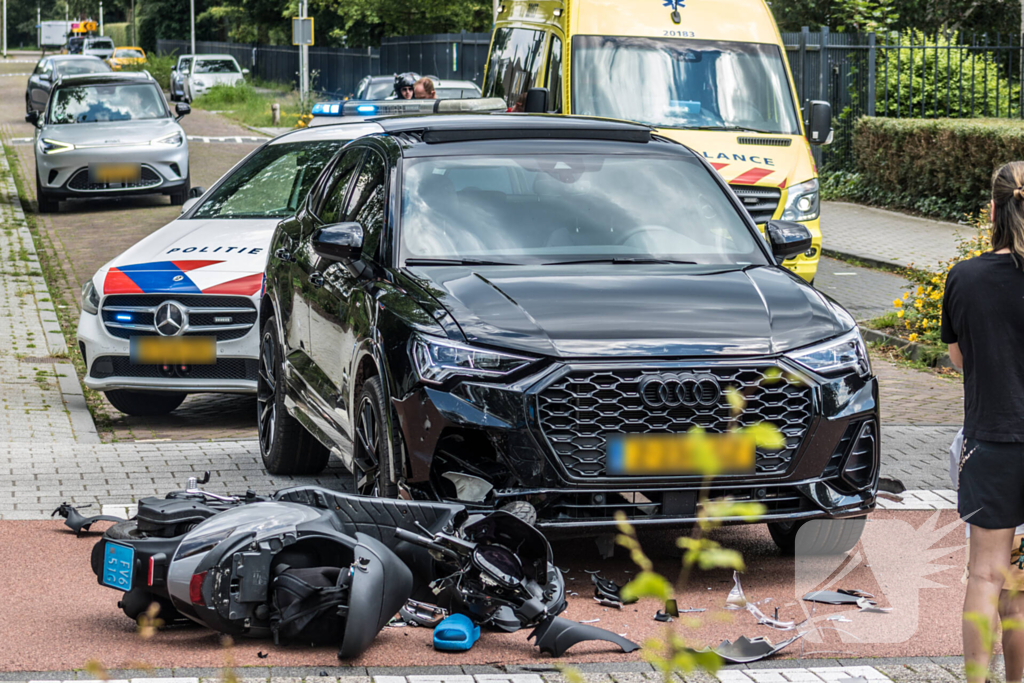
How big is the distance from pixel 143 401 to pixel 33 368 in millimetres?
1789

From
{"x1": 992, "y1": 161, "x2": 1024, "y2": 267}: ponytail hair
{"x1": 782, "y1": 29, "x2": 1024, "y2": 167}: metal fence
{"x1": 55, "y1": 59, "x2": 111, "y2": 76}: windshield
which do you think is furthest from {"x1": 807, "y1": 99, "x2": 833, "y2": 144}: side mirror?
{"x1": 55, "y1": 59, "x2": 111, "y2": 76}: windshield

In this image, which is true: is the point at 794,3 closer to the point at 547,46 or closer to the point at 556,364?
the point at 547,46

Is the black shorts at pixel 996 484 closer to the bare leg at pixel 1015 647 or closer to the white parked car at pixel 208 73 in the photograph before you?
the bare leg at pixel 1015 647

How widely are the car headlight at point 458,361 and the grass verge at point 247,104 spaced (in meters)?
34.6

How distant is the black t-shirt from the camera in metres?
3.88

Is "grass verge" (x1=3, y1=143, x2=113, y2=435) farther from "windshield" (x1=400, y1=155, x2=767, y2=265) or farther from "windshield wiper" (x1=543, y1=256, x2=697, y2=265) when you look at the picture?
"windshield wiper" (x1=543, y1=256, x2=697, y2=265)

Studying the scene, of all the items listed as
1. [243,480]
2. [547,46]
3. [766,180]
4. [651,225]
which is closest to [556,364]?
[651,225]

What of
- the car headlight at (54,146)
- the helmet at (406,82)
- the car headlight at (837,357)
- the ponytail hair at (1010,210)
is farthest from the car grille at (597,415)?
the car headlight at (54,146)

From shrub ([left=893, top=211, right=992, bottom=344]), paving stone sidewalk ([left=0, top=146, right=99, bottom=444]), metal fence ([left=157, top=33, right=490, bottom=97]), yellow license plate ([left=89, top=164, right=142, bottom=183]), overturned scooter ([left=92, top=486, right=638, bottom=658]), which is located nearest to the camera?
overturned scooter ([left=92, top=486, right=638, bottom=658])

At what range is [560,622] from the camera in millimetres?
4641

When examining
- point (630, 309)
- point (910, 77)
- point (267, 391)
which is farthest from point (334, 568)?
point (910, 77)

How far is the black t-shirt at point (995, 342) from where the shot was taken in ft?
12.7

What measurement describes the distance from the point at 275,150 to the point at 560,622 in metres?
5.80

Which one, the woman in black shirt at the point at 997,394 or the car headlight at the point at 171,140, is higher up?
the woman in black shirt at the point at 997,394
